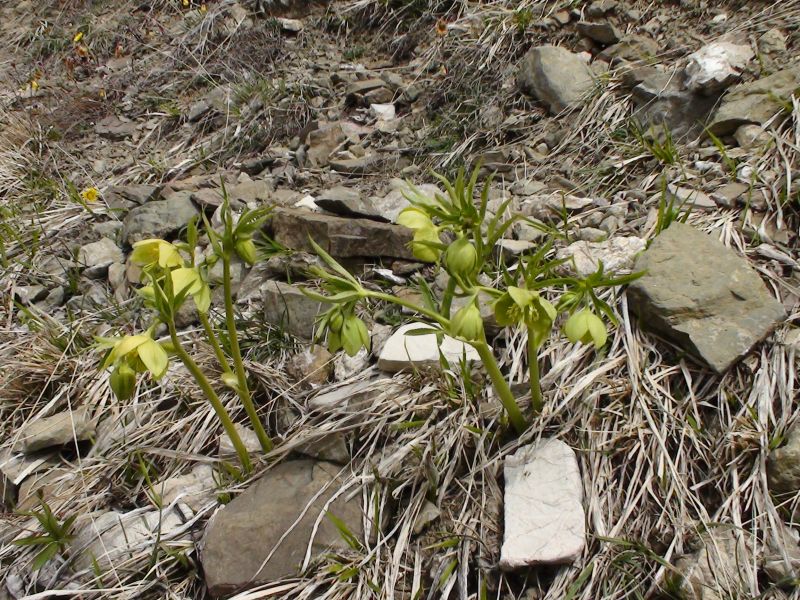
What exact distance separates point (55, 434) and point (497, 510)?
1520 mm

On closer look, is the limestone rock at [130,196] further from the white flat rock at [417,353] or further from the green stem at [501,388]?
the green stem at [501,388]

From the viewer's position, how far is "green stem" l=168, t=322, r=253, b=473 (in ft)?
5.26

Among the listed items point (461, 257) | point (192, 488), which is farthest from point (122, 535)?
point (461, 257)

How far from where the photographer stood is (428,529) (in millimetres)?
1791

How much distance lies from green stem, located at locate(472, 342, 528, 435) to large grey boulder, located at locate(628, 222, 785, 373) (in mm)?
497

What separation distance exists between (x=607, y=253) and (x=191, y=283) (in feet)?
4.43

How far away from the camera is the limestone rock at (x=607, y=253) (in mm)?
2184

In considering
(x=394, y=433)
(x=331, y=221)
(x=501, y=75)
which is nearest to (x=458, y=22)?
(x=501, y=75)

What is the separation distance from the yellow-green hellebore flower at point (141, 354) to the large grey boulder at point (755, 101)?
2.24 meters

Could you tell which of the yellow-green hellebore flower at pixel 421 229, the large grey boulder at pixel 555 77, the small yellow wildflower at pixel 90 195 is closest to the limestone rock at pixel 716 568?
the yellow-green hellebore flower at pixel 421 229

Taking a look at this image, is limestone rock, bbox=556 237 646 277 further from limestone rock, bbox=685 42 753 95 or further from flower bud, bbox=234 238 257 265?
flower bud, bbox=234 238 257 265

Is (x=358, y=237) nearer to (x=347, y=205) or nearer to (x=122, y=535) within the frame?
(x=347, y=205)

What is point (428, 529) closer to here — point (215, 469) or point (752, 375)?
point (215, 469)

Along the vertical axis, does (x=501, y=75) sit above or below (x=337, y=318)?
below
